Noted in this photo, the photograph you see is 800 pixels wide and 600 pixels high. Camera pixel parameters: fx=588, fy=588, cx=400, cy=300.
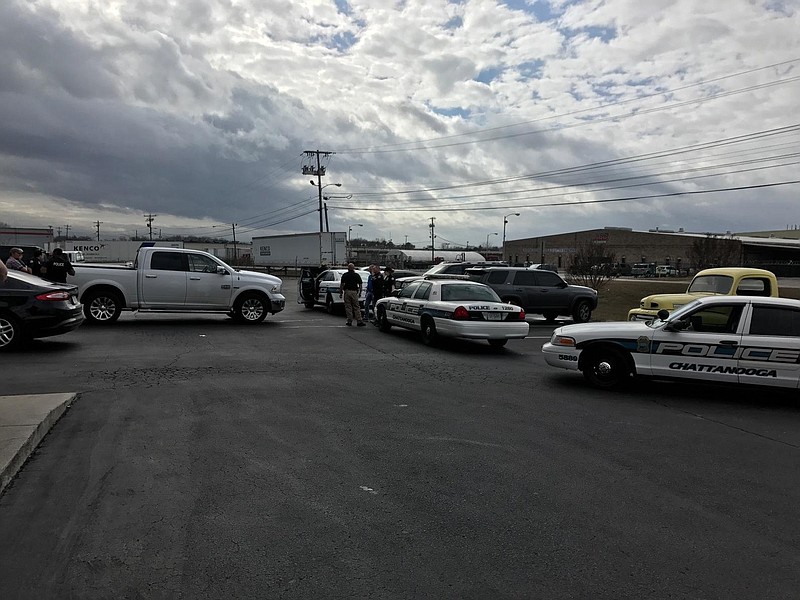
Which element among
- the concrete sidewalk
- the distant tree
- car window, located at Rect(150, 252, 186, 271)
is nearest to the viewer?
the concrete sidewalk

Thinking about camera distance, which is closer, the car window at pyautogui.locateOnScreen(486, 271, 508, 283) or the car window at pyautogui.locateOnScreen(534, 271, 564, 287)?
the car window at pyautogui.locateOnScreen(486, 271, 508, 283)

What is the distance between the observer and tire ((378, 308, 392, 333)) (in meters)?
15.2

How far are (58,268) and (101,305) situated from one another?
1.43m

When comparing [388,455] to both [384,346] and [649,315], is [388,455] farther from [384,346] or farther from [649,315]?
[649,315]

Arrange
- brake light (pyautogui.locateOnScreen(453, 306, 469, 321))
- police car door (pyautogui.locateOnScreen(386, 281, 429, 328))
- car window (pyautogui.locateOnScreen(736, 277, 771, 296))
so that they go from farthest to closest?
1. police car door (pyautogui.locateOnScreen(386, 281, 429, 328))
2. car window (pyautogui.locateOnScreen(736, 277, 771, 296))
3. brake light (pyautogui.locateOnScreen(453, 306, 469, 321))

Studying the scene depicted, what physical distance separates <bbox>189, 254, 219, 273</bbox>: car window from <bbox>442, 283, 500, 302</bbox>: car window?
21.2 ft

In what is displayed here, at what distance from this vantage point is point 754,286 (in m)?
13.3

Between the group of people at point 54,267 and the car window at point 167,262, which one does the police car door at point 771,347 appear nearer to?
the car window at point 167,262

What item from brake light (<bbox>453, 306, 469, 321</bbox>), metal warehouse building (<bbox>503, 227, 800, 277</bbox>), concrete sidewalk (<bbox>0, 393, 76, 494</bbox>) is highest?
metal warehouse building (<bbox>503, 227, 800, 277</bbox>)

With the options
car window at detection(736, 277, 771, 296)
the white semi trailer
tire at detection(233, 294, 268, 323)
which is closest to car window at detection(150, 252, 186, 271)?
tire at detection(233, 294, 268, 323)

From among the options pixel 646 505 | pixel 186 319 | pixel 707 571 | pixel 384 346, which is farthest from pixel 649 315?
pixel 186 319

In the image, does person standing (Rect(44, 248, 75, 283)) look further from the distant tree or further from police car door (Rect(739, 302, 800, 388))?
the distant tree

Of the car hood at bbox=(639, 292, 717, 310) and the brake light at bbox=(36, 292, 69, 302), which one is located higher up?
the brake light at bbox=(36, 292, 69, 302)

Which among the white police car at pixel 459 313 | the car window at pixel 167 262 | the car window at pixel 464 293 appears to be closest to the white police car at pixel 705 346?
the white police car at pixel 459 313
